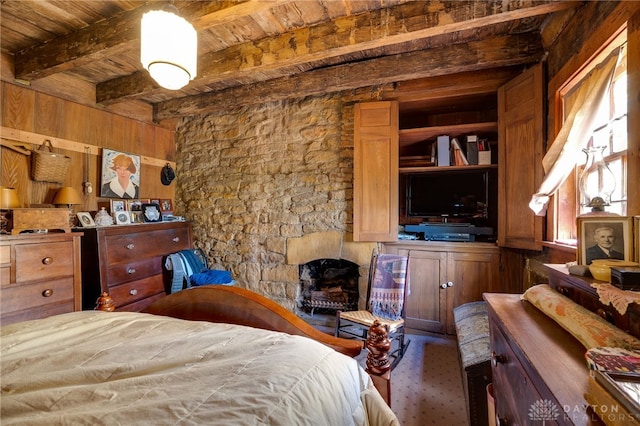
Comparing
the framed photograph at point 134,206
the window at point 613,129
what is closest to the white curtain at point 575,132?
the window at point 613,129

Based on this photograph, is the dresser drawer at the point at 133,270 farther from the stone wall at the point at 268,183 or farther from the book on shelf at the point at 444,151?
the book on shelf at the point at 444,151

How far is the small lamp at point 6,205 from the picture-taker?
1885mm

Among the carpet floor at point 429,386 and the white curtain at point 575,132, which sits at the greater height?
the white curtain at point 575,132

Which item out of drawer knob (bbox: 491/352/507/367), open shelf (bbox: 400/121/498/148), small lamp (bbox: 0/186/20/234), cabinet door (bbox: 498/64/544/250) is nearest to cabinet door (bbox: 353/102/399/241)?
open shelf (bbox: 400/121/498/148)

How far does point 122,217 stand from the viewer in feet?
9.36

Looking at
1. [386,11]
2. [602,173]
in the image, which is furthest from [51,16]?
[602,173]

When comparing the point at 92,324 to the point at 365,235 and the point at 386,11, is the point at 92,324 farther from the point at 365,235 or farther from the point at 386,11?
the point at 386,11

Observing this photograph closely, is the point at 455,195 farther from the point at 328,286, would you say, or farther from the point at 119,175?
the point at 119,175

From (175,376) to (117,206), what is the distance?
9.18 ft

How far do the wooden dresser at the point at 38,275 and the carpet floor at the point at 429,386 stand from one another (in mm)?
2436

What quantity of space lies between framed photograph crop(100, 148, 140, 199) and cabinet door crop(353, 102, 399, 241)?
2.56m

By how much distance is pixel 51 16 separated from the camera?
1879mm

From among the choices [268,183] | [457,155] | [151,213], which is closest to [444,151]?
[457,155]

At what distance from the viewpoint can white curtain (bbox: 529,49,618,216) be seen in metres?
1.40
